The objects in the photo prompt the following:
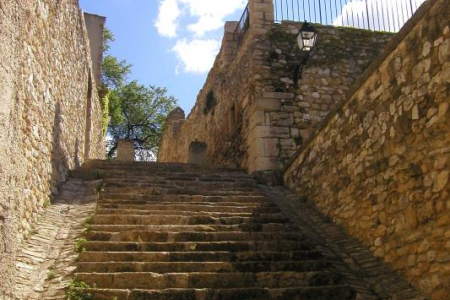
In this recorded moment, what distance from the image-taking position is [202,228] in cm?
707

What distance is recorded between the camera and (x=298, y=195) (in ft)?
30.3

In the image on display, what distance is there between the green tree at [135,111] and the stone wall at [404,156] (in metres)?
20.8

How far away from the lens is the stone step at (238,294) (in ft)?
17.1

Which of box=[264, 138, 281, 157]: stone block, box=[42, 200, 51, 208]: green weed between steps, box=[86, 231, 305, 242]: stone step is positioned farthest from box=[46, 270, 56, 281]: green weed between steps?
box=[264, 138, 281, 157]: stone block

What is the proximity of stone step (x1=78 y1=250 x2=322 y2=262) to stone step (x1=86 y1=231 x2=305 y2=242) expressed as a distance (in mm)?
479

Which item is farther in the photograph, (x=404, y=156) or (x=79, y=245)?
(x=79, y=245)

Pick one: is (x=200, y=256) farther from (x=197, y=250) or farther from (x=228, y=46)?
(x=228, y=46)

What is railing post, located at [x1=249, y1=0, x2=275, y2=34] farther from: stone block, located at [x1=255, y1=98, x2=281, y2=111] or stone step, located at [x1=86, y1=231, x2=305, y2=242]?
stone step, located at [x1=86, y1=231, x2=305, y2=242]

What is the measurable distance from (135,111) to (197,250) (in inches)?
890

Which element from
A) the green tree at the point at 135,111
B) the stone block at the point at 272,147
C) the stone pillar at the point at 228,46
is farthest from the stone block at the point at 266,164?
the green tree at the point at 135,111

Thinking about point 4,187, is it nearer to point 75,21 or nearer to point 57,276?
point 57,276

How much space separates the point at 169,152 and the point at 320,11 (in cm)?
1111

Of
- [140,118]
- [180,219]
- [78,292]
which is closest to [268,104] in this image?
[180,219]

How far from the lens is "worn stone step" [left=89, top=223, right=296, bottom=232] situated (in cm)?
681
